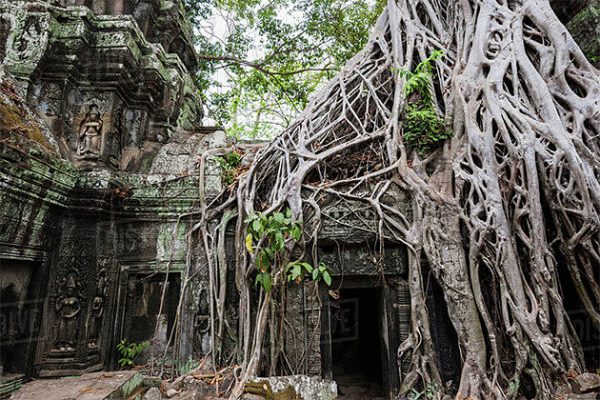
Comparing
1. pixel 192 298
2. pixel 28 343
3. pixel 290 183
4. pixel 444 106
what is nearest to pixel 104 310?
pixel 28 343

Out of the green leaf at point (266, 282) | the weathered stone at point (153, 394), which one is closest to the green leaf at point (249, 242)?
the green leaf at point (266, 282)

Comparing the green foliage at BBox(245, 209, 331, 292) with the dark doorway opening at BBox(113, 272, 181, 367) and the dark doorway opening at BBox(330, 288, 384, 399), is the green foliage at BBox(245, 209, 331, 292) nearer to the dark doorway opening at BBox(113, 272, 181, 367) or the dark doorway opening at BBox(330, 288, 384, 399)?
the dark doorway opening at BBox(113, 272, 181, 367)

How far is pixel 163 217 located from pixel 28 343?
145cm

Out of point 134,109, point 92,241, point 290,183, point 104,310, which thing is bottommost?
point 104,310

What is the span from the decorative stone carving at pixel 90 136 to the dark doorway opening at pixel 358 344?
3121mm

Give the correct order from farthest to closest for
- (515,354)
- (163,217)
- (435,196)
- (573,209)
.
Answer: (163,217) → (435,196) → (573,209) → (515,354)

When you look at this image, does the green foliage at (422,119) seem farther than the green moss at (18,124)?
Yes

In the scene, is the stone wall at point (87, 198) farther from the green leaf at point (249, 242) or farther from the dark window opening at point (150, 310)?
the green leaf at point (249, 242)

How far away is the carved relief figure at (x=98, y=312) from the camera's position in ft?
10.5

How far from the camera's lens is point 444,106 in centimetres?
395

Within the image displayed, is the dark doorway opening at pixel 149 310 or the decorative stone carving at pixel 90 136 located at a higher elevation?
the decorative stone carving at pixel 90 136

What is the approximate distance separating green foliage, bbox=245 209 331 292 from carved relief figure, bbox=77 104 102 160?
1927 millimetres

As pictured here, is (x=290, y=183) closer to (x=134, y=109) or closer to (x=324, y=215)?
(x=324, y=215)

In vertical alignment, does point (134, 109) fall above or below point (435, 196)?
above
